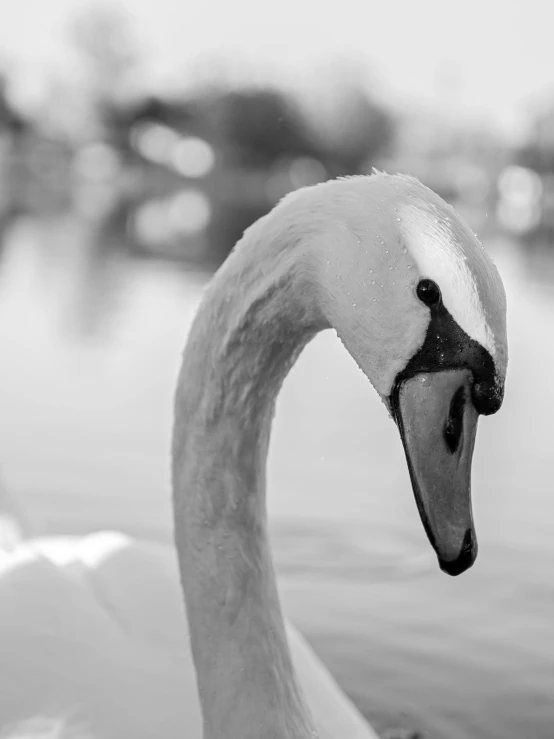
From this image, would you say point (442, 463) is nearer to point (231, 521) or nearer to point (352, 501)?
point (231, 521)

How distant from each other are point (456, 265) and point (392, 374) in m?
0.19

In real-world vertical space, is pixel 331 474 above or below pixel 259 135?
below

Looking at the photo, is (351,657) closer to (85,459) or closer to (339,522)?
(339,522)

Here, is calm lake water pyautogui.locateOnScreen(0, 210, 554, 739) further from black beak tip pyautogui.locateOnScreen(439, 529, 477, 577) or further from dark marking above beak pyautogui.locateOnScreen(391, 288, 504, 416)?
dark marking above beak pyautogui.locateOnScreen(391, 288, 504, 416)

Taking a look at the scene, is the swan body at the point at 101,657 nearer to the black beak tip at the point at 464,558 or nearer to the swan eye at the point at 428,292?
the black beak tip at the point at 464,558

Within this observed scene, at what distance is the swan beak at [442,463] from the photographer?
4.98ft

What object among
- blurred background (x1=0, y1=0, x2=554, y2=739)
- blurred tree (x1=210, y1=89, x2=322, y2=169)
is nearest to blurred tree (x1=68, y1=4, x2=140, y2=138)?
blurred tree (x1=210, y1=89, x2=322, y2=169)

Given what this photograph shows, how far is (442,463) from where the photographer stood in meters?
1.53

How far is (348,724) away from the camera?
93.6 inches

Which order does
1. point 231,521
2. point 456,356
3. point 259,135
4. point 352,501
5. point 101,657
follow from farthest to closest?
1. point 259,135
2. point 352,501
3. point 101,657
4. point 231,521
5. point 456,356

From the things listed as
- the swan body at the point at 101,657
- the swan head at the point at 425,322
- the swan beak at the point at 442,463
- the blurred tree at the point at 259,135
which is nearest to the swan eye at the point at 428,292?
the swan head at the point at 425,322

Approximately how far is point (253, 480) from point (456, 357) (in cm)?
60

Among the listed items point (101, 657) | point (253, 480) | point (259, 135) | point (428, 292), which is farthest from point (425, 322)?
point (259, 135)

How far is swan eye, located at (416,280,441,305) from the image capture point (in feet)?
4.77
